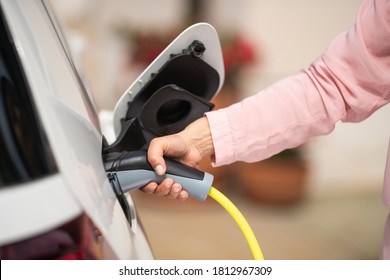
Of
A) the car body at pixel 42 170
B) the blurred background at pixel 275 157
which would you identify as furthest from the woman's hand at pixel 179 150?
the blurred background at pixel 275 157

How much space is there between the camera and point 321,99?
0.74 m

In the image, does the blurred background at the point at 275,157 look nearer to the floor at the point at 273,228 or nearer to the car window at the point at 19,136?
the floor at the point at 273,228

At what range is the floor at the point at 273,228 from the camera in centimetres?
218

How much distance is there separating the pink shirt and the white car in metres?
0.20

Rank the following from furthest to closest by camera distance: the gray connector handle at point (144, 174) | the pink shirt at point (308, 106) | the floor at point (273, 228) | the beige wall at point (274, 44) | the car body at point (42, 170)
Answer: the beige wall at point (274, 44)
the floor at point (273, 228)
the pink shirt at point (308, 106)
the gray connector handle at point (144, 174)
the car body at point (42, 170)

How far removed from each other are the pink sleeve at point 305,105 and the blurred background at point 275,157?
→ 5.05 feet

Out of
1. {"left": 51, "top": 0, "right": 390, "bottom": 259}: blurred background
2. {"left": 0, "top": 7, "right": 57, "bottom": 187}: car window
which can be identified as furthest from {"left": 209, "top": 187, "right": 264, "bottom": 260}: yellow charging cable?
{"left": 51, "top": 0, "right": 390, "bottom": 259}: blurred background

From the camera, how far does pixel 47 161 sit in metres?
0.40

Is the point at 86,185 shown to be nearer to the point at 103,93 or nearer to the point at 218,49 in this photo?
the point at 218,49

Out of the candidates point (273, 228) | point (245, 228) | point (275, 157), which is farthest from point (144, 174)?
point (275, 157)

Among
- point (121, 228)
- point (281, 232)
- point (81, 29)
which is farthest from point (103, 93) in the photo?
point (121, 228)

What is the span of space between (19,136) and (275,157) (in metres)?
2.20

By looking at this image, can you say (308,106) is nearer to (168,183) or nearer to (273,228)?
(168,183)

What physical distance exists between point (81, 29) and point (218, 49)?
216cm
